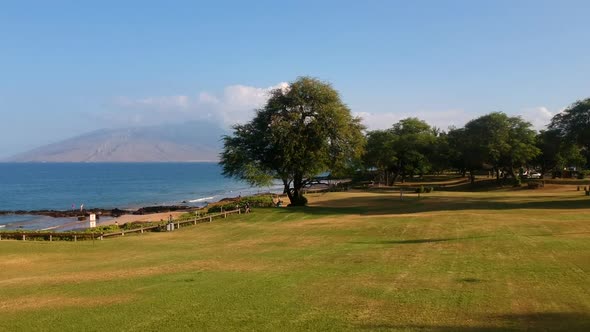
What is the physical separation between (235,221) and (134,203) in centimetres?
6459

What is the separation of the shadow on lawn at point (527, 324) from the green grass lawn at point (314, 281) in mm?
41

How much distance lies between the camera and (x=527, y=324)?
10.9 metres

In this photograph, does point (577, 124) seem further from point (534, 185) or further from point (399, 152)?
point (399, 152)

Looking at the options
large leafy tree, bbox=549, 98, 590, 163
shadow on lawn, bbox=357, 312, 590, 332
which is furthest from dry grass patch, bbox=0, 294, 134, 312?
large leafy tree, bbox=549, 98, 590, 163

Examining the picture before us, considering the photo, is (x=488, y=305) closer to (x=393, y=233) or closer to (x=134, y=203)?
(x=393, y=233)

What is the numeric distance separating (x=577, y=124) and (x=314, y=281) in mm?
66495

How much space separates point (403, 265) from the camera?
1862cm

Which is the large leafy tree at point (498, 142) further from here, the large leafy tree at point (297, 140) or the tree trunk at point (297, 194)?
the tree trunk at point (297, 194)

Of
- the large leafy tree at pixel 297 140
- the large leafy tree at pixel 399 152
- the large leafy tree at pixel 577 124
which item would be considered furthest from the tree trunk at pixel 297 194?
the large leafy tree at pixel 399 152

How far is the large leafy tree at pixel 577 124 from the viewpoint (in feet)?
217

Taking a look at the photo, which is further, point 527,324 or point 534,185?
point 534,185

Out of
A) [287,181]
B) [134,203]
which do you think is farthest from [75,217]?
[287,181]

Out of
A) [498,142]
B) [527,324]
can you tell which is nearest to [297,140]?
[527,324]

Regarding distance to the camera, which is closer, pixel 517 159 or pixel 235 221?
pixel 235 221
